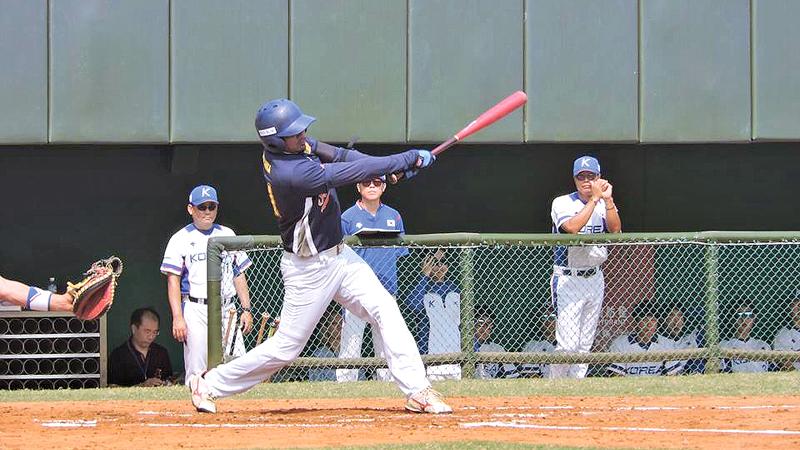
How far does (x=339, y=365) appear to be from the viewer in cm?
948

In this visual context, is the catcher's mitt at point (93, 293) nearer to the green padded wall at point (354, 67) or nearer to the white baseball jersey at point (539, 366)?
the white baseball jersey at point (539, 366)

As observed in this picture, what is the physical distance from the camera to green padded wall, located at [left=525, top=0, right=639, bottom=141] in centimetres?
1123

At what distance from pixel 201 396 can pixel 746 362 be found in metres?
4.36

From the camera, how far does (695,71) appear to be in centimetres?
1138

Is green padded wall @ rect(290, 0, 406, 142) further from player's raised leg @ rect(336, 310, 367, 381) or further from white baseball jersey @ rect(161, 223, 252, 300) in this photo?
player's raised leg @ rect(336, 310, 367, 381)

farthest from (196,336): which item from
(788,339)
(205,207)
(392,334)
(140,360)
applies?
(788,339)

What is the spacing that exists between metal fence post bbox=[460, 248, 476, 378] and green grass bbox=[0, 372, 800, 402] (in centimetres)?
27

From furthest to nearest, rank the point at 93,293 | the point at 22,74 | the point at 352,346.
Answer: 1. the point at 22,74
2. the point at 352,346
3. the point at 93,293

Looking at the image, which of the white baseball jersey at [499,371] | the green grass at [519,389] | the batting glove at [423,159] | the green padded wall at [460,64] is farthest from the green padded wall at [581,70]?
the batting glove at [423,159]

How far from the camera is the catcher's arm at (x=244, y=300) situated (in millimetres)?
9672

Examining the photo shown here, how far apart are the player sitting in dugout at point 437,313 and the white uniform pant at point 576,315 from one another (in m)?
0.71

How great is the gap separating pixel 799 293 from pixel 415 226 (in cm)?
388

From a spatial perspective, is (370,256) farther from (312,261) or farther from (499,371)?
(312,261)

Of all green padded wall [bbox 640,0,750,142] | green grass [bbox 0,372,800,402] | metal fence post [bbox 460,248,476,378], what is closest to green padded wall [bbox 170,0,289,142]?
metal fence post [bbox 460,248,476,378]
